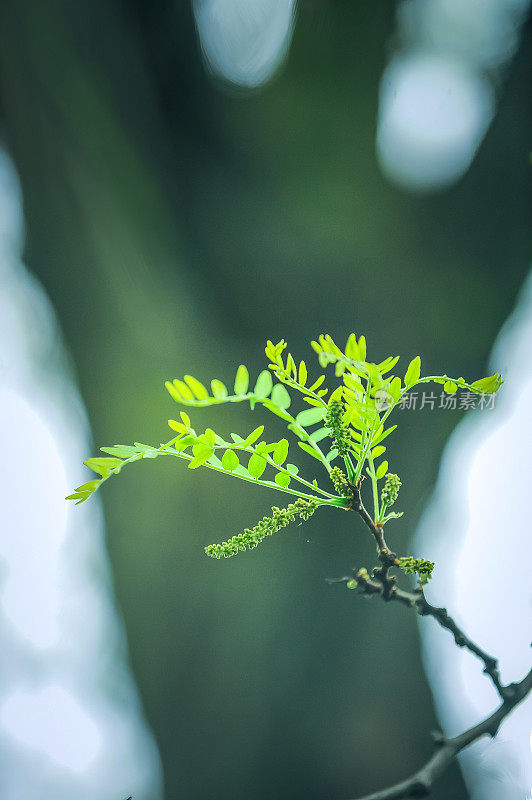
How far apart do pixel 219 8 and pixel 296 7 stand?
89mm

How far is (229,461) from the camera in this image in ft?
1.47

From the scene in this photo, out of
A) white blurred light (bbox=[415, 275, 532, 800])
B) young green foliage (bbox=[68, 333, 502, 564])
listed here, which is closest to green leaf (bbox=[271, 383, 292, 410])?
young green foliage (bbox=[68, 333, 502, 564])

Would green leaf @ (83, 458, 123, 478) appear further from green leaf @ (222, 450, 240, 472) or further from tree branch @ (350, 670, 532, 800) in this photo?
tree branch @ (350, 670, 532, 800)

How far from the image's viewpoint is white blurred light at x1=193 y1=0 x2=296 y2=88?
62cm

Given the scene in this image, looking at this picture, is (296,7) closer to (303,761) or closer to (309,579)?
(309,579)

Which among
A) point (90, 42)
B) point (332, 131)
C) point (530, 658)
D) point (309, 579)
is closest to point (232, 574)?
point (309, 579)

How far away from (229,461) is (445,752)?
0.32 metres

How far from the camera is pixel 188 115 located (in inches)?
25.2

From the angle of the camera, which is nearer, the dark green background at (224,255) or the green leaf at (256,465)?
the green leaf at (256,465)

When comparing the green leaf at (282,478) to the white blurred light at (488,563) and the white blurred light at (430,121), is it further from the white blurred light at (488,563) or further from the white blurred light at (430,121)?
the white blurred light at (430,121)

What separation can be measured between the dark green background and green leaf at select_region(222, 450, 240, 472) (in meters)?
0.15

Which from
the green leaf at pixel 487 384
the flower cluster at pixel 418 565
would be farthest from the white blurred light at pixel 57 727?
the green leaf at pixel 487 384

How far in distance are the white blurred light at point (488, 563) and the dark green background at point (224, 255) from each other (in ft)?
0.08

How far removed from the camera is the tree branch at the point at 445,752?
0.44 meters
